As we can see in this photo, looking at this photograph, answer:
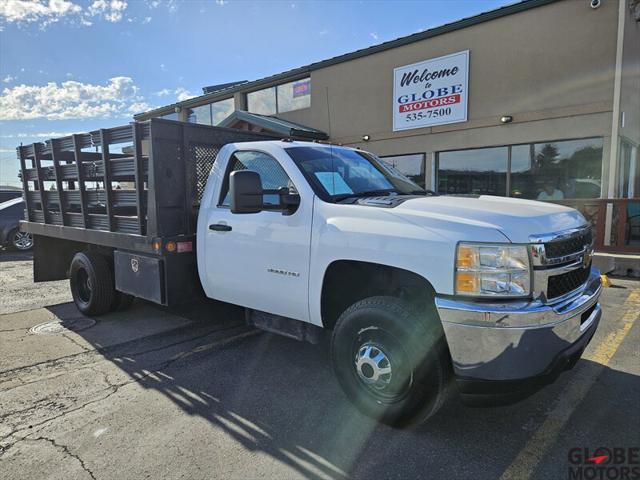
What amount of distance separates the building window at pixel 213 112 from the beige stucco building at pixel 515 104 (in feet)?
15.6

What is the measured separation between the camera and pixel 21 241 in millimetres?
13008

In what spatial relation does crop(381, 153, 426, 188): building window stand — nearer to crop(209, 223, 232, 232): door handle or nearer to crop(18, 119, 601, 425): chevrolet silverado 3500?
crop(18, 119, 601, 425): chevrolet silverado 3500

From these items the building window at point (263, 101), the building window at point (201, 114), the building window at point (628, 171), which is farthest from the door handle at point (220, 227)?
the building window at point (201, 114)

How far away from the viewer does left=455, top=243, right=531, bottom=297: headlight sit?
253 centimetres

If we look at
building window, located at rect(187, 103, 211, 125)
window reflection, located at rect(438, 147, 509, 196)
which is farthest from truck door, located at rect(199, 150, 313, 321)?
building window, located at rect(187, 103, 211, 125)

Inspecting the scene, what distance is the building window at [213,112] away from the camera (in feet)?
61.9

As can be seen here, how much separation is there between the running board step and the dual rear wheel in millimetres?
2550

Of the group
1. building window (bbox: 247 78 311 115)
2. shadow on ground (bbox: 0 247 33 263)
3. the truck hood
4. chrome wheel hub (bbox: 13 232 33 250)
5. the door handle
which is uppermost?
building window (bbox: 247 78 311 115)

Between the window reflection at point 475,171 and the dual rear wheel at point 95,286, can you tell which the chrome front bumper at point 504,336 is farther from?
the window reflection at point 475,171

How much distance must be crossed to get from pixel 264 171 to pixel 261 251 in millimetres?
765

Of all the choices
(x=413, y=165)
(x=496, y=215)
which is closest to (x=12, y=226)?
(x=413, y=165)

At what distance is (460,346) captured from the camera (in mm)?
2584

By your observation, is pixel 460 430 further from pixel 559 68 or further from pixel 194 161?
pixel 559 68

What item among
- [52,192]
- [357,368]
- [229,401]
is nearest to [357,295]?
[357,368]
